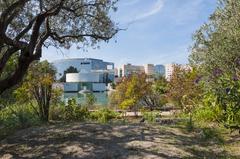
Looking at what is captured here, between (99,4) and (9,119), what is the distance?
450 centimetres

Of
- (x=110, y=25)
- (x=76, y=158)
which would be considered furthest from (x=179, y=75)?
(x=76, y=158)

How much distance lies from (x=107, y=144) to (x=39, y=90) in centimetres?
849

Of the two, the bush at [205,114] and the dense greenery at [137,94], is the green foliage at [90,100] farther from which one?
the bush at [205,114]

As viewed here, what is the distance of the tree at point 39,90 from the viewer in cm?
1586

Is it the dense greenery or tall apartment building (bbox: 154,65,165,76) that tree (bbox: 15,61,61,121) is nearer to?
the dense greenery

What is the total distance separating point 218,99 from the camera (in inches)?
436

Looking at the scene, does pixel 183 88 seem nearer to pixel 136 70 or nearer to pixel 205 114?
pixel 205 114

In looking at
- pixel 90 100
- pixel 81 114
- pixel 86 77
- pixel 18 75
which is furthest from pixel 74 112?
pixel 86 77

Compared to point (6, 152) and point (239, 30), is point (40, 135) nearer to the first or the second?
point (6, 152)

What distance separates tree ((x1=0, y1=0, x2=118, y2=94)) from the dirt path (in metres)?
1.83

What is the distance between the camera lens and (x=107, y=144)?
8.73 m

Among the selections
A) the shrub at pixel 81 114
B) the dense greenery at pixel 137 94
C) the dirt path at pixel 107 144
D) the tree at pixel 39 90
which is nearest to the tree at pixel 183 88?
the dense greenery at pixel 137 94

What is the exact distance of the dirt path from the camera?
8.18 m

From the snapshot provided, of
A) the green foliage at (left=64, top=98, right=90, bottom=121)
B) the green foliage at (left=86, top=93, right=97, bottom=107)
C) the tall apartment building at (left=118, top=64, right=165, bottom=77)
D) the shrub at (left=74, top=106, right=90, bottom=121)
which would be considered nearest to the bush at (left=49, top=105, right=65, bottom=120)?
the green foliage at (left=64, top=98, right=90, bottom=121)
